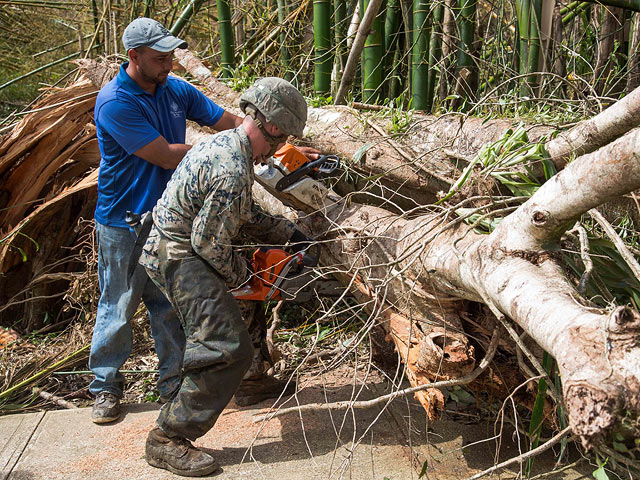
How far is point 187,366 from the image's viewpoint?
282 centimetres

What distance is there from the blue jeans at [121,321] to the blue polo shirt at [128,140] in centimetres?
18

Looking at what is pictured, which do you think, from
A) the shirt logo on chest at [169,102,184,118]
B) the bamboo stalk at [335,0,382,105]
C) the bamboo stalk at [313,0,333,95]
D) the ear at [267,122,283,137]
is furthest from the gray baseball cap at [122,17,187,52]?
the bamboo stalk at [313,0,333,95]

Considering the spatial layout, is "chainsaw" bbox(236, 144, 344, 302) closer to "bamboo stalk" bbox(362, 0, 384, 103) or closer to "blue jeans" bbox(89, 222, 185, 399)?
"blue jeans" bbox(89, 222, 185, 399)

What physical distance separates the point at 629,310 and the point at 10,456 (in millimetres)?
2832

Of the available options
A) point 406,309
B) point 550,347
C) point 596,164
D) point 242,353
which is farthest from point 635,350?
point 242,353

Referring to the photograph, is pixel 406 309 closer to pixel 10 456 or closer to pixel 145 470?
pixel 145 470

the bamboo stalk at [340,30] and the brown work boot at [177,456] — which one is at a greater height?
the bamboo stalk at [340,30]

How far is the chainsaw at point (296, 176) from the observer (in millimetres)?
3256

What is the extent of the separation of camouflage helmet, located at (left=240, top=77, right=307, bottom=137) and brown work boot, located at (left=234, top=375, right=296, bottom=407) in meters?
1.50

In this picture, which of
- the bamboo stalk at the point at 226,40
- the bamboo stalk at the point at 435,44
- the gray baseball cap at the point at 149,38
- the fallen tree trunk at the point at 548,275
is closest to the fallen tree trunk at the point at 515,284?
the fallen tree trunk at the point at 548,275

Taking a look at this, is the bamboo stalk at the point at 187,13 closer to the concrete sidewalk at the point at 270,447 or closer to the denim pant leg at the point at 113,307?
the denim pant leg at the point at 113,307

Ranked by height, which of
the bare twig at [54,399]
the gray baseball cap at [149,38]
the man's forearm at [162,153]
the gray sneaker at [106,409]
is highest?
the gray baseball cap at [149,38]

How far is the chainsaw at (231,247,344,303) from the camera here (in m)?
3.03

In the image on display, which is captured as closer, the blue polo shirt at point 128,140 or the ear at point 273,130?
the ear at point 273,130
